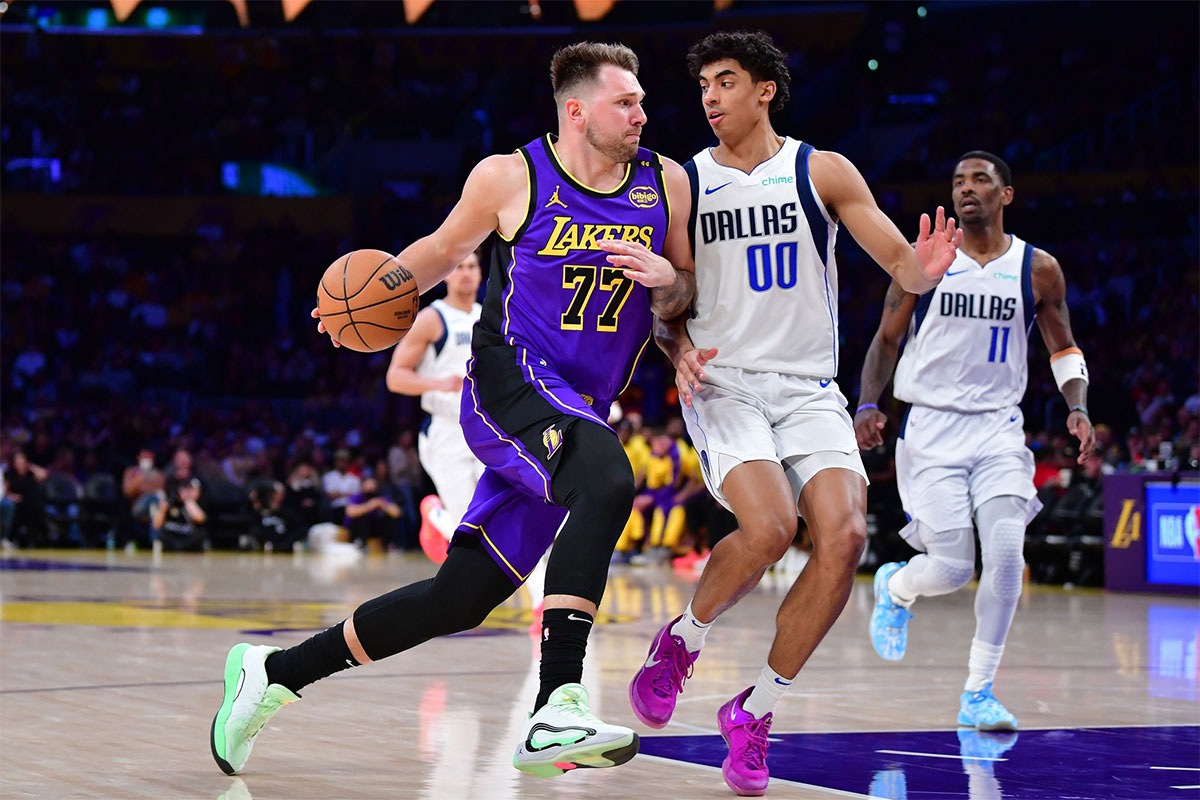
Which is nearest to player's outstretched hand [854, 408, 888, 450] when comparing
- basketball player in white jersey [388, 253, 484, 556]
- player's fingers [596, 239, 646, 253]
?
player's fingers [596, 239, 646, 253]

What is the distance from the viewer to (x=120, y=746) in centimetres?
507

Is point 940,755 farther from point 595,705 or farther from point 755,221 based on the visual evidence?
point 755,221

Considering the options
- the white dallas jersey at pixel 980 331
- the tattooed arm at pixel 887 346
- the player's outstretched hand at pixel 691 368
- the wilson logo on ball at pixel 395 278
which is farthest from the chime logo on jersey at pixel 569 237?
the white dallas jersey at pixel 980 331

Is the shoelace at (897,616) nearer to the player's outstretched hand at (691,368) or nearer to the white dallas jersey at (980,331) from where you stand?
the white dallas jersey at (980,331)

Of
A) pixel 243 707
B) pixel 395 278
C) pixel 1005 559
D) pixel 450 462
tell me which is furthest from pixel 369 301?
pixel 450 462

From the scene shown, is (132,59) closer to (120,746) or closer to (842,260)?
(842,260)

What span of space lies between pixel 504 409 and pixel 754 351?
3.15ft

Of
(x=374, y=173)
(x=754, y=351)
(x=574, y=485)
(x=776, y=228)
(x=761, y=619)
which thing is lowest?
(x=761, y=619)

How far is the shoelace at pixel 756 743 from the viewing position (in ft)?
14.8

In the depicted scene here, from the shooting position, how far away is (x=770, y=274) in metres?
5.01

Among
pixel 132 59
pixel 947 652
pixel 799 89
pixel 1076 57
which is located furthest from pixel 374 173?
pixel 947 652

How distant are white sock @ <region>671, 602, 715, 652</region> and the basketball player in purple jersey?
0.63 metres

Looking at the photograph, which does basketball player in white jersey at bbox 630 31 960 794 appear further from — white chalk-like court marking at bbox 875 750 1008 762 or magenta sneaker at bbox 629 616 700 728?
white chalk-like court marking at bbox 875 750 1008 762

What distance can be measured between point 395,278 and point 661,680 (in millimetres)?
1555
